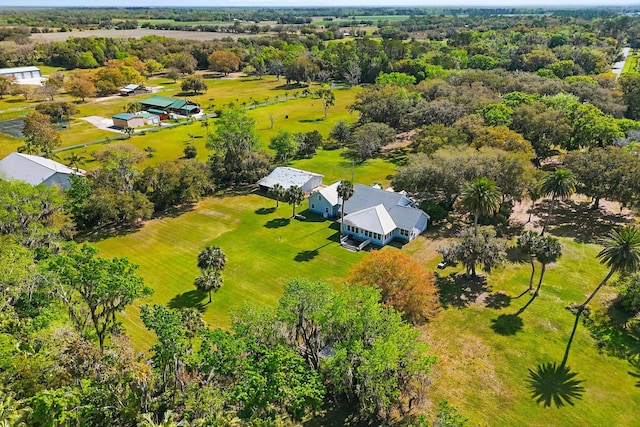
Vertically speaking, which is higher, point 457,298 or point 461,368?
point 461,368

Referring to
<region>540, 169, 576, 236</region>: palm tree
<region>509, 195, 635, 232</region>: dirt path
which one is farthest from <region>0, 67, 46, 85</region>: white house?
<region>540, 169, 576, 236</region>: palm tree

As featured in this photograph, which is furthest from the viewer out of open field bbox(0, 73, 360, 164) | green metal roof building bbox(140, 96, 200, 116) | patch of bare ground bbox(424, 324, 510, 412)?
green metal roof building bbox(140, 96, 200, 116)

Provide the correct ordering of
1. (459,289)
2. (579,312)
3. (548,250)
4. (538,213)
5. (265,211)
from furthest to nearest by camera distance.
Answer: (265,211) < (538,213) < (459,289) < (579,312) < (548,250)

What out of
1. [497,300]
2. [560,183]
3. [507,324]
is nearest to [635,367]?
[507,324]

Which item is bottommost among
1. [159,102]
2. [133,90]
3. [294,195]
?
[133,90]

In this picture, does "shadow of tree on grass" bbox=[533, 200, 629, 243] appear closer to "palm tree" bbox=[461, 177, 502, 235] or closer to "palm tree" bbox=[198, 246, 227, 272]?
"palm tree" bbox=[461, 177, 502, 235]

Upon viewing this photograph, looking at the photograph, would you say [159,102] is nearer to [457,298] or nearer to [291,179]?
[291,179]
